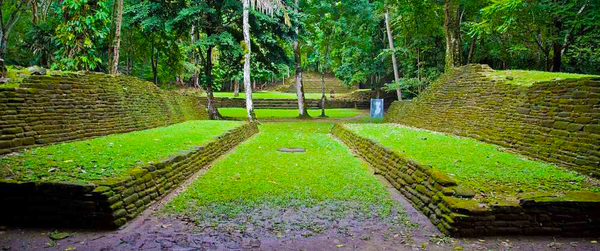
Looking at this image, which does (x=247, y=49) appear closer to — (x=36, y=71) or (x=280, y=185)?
(x=36, y=71)

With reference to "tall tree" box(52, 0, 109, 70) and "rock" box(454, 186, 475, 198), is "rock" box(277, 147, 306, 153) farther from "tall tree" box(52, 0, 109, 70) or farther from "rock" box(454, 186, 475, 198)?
"tall tree" box(52, 0, 109, 70)

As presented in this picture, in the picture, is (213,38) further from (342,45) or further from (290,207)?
(290,207)

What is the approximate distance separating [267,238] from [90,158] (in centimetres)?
330

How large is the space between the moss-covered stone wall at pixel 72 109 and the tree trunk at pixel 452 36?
10558 millimetres

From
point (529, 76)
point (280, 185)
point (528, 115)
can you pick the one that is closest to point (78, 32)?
point (280, 185)

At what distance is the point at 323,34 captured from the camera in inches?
814

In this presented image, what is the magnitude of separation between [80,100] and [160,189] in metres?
4.08

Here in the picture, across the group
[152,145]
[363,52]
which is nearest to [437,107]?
[152,145]

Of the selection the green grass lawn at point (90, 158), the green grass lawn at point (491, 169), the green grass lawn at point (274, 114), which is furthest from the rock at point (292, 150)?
the green grass lawn at point (274, 114)

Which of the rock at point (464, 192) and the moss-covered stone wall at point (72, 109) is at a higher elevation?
the moss-covered stone wall at point (72, 109)

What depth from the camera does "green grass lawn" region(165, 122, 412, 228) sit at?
503 centimetres

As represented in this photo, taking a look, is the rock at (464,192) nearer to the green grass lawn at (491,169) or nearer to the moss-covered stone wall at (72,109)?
the green grass lawn at (491,169)

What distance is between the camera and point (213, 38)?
1482cm

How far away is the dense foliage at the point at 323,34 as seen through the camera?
11.2m
